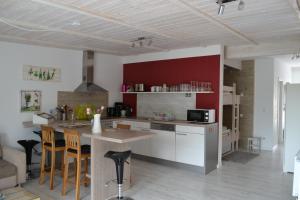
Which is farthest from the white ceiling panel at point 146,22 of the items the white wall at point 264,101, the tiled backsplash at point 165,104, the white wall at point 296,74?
the white wall at point 296,74

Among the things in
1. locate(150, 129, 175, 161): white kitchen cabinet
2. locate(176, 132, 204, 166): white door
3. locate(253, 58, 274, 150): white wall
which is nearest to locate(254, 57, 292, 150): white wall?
locate(253, 58, 274, 150): white wall

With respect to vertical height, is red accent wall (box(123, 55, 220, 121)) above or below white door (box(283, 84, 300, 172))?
above

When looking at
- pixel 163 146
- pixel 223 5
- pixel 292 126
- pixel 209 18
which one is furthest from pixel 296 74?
pixel 223 5

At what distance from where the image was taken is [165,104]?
241 inches

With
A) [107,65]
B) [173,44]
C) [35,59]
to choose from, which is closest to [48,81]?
[35,59]

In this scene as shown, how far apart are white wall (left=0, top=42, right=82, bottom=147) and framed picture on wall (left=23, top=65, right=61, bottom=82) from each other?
0.07 m

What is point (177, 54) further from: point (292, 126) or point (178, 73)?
point (292, 126)

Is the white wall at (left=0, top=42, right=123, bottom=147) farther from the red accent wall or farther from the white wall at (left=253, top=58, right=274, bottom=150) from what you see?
the white wall at (left=253, top=58, right=274, bottom=150)

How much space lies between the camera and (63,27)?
12.6 ft

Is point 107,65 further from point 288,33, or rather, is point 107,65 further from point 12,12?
point 288,33

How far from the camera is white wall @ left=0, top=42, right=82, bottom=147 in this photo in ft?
15.4

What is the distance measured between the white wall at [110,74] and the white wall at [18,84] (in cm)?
98

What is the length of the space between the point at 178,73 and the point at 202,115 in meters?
1.26

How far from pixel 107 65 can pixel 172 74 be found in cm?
177
